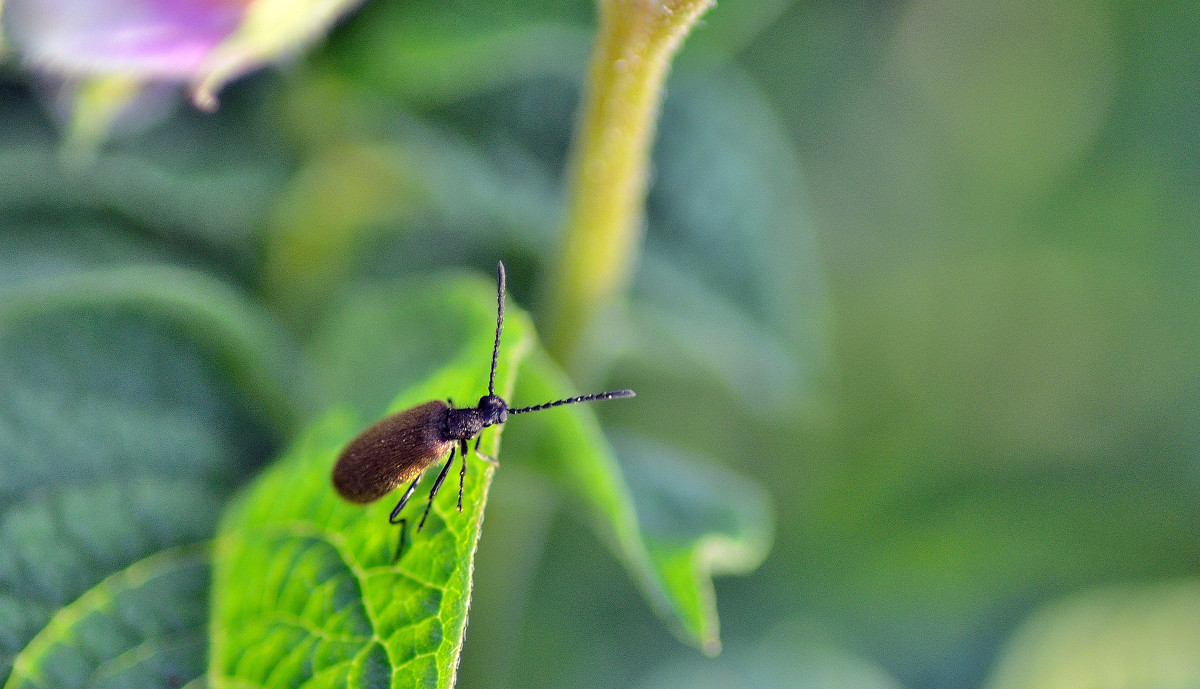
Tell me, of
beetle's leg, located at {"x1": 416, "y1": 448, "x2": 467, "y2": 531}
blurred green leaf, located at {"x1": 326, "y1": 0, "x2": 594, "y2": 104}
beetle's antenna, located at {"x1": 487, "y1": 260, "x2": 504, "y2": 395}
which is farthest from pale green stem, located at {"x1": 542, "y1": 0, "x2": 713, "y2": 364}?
blurred green leaf, located at {"x1": 326, "y1": 0, "x2": 594, "y2": 104}

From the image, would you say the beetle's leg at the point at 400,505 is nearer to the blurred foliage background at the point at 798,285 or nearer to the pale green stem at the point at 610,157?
the blurred foliage background at the point at 798,285

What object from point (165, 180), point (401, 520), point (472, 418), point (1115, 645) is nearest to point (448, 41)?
point (165, 180)

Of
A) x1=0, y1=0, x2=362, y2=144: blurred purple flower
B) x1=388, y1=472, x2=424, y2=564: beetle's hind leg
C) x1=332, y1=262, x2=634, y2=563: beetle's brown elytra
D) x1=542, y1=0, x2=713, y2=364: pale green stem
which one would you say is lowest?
x1=388, y1=472, x2=424, y2=564: beetle's hind leg

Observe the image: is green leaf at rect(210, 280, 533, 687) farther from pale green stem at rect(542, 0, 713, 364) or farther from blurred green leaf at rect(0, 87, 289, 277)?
blurred green leaf at rect(0, 87, 289, 277)

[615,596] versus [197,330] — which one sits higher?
[197,330]

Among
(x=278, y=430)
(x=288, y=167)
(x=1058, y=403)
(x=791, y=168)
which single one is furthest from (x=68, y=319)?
(x=1058, y=403)

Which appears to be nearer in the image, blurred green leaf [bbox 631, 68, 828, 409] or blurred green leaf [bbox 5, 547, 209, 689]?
blurred green leaf [bbox 5, 547, 209, 689]

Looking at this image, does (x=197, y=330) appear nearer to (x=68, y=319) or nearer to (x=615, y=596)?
(x=68, y=319)
